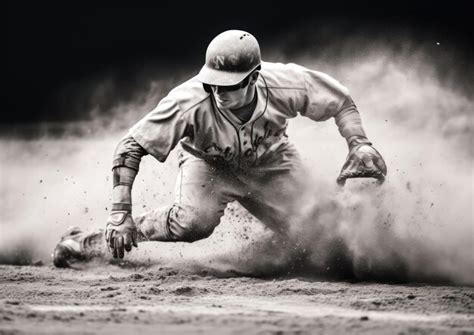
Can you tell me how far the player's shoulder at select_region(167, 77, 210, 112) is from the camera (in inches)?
236

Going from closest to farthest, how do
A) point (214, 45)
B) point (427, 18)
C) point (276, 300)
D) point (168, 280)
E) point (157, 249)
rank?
point (276, 300), point (214, 45), point (168, 280), point (157, 249), point (427, 18)

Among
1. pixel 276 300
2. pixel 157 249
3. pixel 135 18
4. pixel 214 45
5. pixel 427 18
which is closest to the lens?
pixel 276 300

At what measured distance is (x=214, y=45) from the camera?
6035 mm

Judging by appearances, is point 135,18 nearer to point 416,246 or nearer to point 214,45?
point 214,45

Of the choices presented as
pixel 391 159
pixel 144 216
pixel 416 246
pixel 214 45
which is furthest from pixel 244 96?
pixel 391 159

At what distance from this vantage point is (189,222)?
6402mm

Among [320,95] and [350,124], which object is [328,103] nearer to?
[320,95]

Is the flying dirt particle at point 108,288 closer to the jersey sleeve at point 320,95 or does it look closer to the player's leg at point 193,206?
the player's leg at point 193,206

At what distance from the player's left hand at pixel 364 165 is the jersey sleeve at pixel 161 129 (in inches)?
47.2

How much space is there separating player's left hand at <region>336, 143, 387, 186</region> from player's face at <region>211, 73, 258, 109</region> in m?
0.85

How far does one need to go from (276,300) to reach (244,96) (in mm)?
Result: 1410

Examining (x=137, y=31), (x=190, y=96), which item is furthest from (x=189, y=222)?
(x=137, y=31)

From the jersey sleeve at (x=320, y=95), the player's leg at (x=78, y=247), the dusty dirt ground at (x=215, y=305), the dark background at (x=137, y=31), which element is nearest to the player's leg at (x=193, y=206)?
the dusty dirt ground at (x=215, y=305)

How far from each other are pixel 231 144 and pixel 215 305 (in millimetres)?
1336
